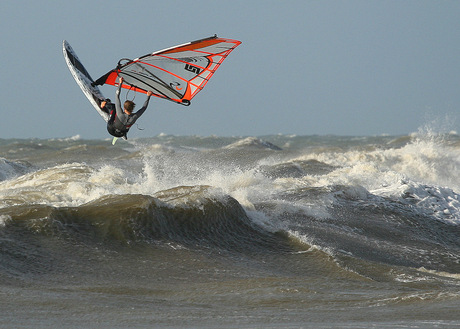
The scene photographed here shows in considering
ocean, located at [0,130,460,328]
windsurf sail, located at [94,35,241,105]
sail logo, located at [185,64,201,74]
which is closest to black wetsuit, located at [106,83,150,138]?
windsurf sail, located at [94,35,241,105]

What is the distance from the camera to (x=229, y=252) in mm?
8844

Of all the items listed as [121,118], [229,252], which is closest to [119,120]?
[121,118]

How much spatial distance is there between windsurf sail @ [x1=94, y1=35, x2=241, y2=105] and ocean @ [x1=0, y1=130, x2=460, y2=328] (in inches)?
63.4

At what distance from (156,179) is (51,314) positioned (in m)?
7.85

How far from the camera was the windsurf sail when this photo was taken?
904cm

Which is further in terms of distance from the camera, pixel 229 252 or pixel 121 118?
pixel 229 252

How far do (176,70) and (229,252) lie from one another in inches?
107

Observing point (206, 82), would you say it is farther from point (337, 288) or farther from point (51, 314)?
point (51, 314)

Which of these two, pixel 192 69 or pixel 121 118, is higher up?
pixel 192 69

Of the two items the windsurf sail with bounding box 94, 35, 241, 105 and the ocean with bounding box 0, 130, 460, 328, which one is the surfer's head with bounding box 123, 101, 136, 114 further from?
the ocean with bounding box 0, 130, 460, 328

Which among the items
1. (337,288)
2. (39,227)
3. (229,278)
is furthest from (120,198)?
(337,288)

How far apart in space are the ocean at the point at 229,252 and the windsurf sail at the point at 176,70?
63.4 inches

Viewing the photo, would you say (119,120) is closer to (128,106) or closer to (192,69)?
(128,106)

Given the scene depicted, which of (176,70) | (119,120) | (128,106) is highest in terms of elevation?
(176,70)
